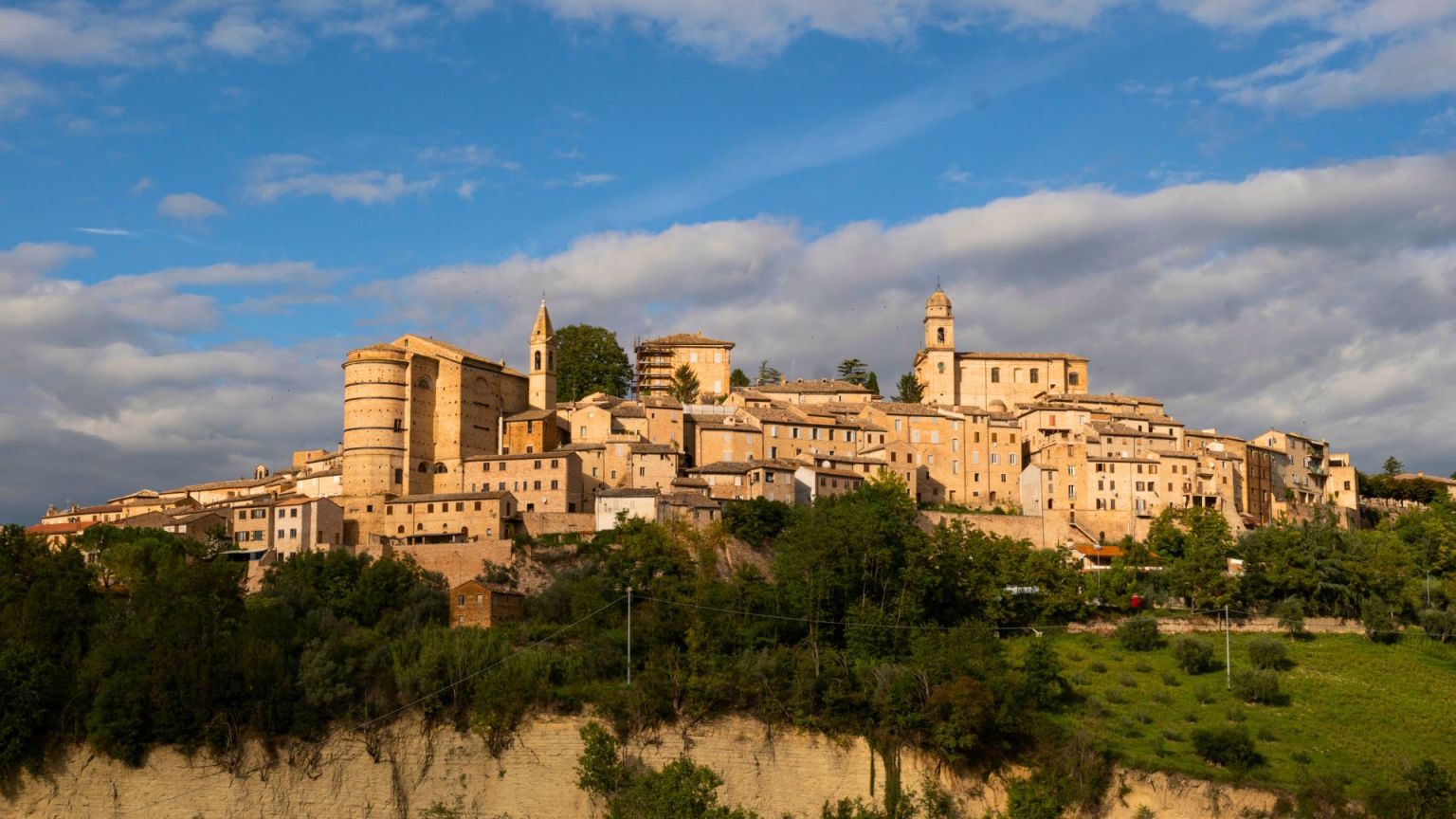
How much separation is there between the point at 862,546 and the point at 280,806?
2342 centimetres

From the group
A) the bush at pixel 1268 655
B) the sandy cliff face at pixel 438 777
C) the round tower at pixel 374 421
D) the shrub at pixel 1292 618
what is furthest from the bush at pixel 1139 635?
the round tower at pixel 374 421

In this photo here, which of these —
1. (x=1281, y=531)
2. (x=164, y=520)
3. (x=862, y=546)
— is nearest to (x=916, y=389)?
(x=1281, y=531)

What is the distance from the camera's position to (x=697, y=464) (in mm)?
87188

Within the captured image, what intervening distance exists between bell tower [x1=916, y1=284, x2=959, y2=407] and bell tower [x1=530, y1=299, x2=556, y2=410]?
75.6 ft

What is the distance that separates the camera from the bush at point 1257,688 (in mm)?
65000

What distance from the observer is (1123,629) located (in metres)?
71.5

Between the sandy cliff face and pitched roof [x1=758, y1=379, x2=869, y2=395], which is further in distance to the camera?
pitched roof [x1=758, y1=379, x2=869, y2=395]

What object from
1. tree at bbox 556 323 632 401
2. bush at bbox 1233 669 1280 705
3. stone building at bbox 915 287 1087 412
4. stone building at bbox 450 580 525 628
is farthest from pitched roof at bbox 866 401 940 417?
stone building at bbox 450 580 525 628

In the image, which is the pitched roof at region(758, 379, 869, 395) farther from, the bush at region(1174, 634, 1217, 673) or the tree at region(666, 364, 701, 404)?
the bush at region(1174, 634, 1217, 673)

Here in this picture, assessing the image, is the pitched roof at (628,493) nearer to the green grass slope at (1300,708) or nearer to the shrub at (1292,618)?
the green grass slope at (1300,708)

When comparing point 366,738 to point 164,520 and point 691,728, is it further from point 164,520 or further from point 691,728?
point 164,520

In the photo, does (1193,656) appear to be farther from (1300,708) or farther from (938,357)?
(938,357)

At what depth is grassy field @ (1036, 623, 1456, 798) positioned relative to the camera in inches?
2346

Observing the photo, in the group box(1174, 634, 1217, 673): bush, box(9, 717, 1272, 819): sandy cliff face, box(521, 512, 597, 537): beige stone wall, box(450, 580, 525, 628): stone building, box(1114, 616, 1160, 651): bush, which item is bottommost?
box(9, 717, 1272, 819): sandy cliff face
